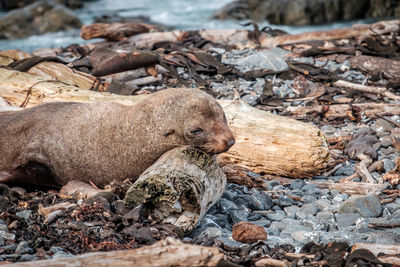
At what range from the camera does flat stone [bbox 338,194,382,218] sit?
15.7 feet

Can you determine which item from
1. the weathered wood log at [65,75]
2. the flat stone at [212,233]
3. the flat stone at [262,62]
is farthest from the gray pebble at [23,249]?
the flat stone at [262,62]

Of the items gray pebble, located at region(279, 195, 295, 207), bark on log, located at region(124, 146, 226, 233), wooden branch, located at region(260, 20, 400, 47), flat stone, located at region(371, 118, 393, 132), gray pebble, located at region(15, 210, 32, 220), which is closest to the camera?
bark on log, located at region(124, 146, 226, 233)

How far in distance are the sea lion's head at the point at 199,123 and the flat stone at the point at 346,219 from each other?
1.21m

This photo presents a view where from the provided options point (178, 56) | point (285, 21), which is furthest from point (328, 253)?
point (285, 21)

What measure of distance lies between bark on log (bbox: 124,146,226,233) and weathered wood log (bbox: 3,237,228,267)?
1308 millimetres

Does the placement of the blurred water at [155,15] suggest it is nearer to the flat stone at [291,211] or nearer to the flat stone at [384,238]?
the flat stone at [291,211]

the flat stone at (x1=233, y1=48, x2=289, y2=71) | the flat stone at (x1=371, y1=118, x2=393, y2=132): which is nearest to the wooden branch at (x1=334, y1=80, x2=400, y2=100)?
the flat stone at (x1=371, y1=118, x2=393, y2=132)

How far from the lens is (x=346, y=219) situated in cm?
466

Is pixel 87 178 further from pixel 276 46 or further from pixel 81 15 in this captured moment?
pixel 81 15

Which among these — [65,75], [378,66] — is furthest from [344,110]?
[65,75]

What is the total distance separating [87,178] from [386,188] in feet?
10.5

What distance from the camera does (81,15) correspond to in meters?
24.4

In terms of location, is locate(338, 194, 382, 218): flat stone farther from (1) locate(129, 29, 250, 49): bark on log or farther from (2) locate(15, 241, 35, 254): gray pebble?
(1) locate(129, 29, 250, 49): bark on log

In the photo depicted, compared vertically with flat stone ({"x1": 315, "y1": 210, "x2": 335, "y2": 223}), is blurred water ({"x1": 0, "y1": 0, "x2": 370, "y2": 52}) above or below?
below
